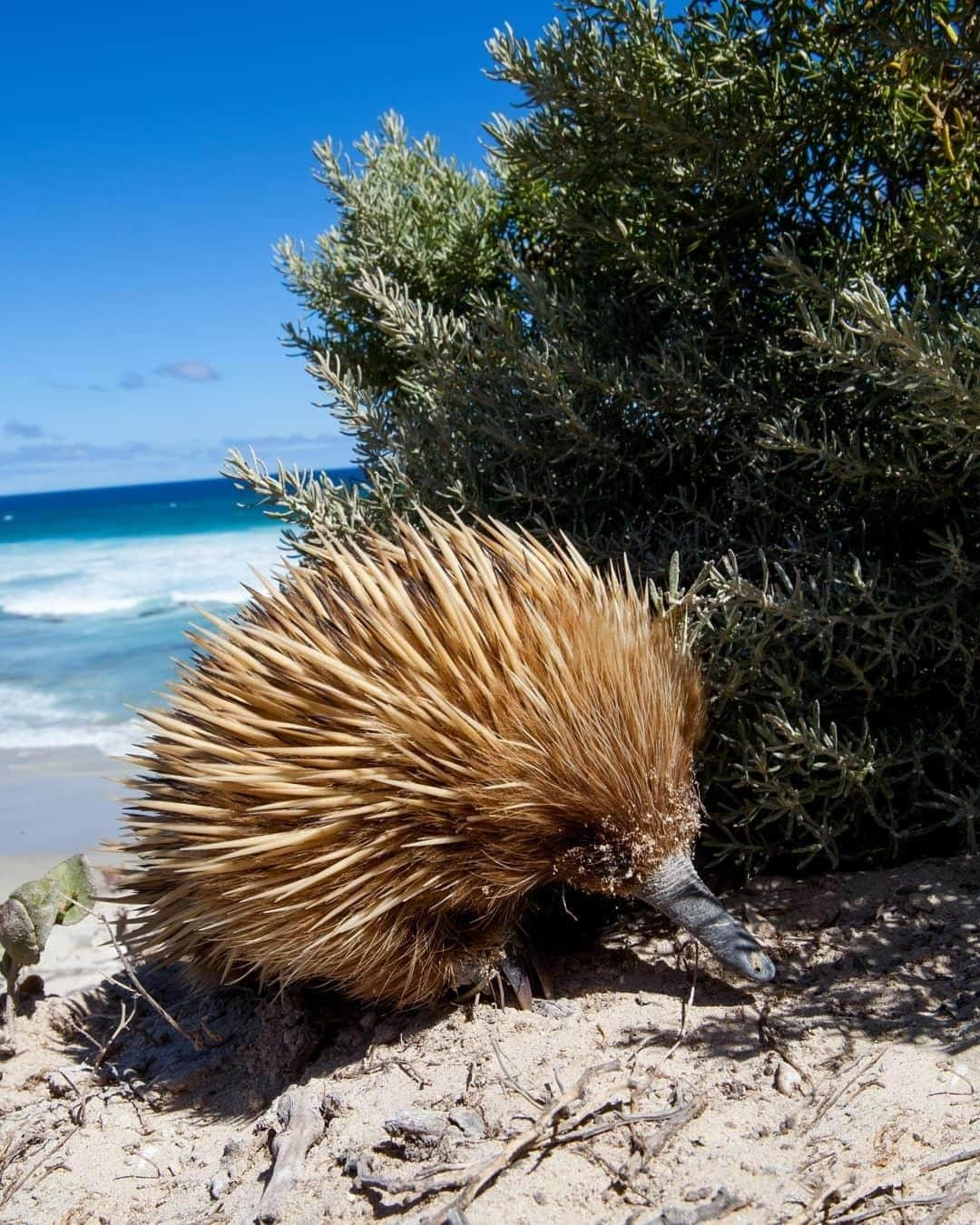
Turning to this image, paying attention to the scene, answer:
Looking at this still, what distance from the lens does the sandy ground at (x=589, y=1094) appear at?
2166 millimetres

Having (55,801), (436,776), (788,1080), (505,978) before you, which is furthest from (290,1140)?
(55,801)

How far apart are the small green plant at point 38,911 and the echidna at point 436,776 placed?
0.90m

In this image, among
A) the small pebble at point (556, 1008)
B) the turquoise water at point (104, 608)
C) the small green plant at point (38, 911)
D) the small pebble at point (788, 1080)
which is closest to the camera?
the small pebble at point (788, 1080)

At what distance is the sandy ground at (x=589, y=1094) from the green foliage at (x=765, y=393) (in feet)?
1.30

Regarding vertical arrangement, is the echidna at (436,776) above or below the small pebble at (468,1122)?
above

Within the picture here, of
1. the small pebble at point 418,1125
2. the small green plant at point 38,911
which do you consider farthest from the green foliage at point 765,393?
the small green plant at point 38,911

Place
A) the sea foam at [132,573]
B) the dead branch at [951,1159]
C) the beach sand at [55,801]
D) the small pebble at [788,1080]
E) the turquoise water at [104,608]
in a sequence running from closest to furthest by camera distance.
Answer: the dead branch at [951,1159], the small pebble at [788,1080], the beach sand at [55,801], the turquoise water at [104,608], the sea foam at [132,573]

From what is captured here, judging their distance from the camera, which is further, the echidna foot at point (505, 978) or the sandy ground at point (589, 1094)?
the echidna foot at point (505, 978)

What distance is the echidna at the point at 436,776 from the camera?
105 inches

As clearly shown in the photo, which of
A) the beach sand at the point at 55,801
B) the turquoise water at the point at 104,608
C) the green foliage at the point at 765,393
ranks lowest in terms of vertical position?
the beach sand at the point at 55,801

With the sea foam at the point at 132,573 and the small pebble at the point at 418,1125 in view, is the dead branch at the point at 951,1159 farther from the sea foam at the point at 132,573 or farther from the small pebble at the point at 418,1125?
the sea foam at the point at 132,573

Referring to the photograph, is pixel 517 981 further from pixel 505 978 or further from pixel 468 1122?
pixel 468 1122

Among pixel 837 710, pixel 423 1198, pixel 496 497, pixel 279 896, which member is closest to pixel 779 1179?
pixel 423 1198

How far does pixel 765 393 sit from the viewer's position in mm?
3506
